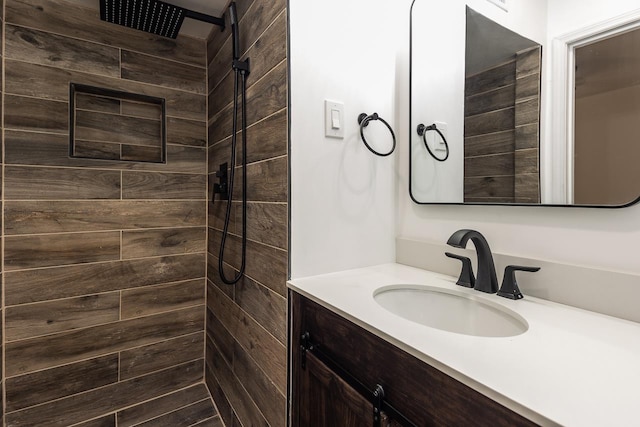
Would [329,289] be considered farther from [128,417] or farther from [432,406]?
[128,417]

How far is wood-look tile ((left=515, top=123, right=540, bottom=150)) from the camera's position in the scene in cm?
93

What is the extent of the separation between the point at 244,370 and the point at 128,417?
0.84 metres

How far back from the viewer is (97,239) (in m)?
1.67

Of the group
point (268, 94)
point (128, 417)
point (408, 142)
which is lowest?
point (128, 417)

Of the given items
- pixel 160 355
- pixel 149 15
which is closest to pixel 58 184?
pixel 149 15

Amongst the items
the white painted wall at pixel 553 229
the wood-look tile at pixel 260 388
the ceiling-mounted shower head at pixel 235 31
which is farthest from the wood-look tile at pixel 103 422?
the ceiling-mounted shower head at pixel 235 31

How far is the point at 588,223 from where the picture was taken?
2.68 ft

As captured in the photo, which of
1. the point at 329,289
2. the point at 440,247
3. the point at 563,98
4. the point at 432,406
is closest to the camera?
the point at 432,406

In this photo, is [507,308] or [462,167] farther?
[462,167]

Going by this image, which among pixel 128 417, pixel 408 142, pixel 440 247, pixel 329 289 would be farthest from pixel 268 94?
pixel 128 417

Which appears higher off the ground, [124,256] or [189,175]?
[189,175]

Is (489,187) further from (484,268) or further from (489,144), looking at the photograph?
(484,268)

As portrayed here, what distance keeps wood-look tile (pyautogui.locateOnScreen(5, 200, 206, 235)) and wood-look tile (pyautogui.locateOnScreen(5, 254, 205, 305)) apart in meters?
0.20

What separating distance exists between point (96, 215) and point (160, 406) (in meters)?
1.11
